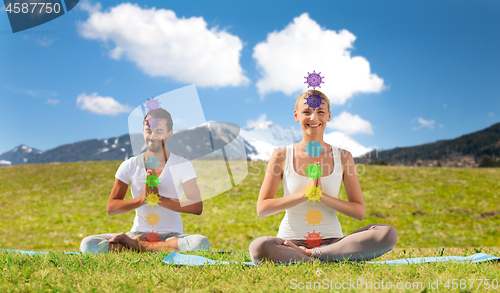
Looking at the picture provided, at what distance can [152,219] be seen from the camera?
5859 mm

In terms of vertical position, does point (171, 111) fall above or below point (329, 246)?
above

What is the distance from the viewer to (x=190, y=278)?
13.3 feet

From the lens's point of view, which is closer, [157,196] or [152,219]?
[157,196]

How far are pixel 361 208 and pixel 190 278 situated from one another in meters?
2.54

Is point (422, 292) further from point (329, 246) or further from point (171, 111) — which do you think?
point (171, 111)

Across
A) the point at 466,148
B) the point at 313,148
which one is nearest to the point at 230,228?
the point at 313,148

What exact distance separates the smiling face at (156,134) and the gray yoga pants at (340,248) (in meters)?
2.56

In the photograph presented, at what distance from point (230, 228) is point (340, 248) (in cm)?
1386

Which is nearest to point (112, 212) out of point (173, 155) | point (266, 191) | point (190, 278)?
point (173, 155)

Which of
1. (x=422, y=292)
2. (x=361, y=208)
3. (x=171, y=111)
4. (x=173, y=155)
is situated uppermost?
(x=171, y=111)

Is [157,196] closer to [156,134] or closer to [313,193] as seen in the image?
[156,134]

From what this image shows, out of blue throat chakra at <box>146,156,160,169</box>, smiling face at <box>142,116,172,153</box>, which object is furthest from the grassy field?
smiling face at <box>142,116,172,153</box>

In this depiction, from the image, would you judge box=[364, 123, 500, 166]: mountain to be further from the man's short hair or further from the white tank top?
the man's short hair

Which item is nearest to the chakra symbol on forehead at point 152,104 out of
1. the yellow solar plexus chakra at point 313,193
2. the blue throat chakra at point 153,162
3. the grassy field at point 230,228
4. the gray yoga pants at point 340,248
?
the blue throat chakra at point 153,162
